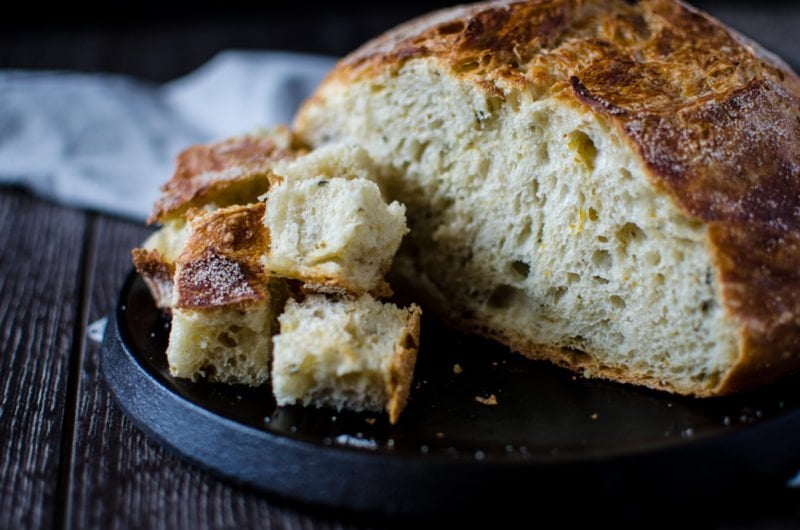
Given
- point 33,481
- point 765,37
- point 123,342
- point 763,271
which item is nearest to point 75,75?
point 123,342

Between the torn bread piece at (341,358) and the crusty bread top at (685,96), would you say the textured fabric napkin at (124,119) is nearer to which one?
the crusty bread top at (685,96)

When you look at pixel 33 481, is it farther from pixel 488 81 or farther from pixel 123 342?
pixel 488 81

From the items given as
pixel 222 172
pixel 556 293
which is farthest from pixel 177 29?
pixel 556 293

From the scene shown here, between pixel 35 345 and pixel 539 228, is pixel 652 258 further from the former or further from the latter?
pixel 35 345

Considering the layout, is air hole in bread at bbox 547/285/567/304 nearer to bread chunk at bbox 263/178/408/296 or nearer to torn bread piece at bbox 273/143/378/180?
bread chunk at bbox 263/178/408/296

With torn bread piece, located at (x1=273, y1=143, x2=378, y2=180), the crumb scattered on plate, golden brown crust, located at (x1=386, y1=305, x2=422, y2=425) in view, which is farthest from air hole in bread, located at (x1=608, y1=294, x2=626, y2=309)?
torn bread piece, located at (x1=273, y1=143, x2=378, y2=180)

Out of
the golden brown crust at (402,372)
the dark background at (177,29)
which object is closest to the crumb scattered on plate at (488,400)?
the golden brown crust at (402,372)
